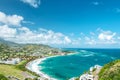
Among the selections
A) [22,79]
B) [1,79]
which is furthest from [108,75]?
[22,79]

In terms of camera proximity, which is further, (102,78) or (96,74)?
(96,74)

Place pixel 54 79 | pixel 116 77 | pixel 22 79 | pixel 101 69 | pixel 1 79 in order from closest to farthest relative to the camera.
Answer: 1. pixel 116 77
2. pixel 1 79
3. pixel 101 69
4. pixel 22 79
5. pixel 54 79

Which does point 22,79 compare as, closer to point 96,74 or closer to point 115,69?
point 96,74

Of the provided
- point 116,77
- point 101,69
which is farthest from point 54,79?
point 116,77

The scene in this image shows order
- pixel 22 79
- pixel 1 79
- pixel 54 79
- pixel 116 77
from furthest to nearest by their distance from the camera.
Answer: pixel 54 79 → pixel 22 79 → pixel 1 79 → pixel 116 77

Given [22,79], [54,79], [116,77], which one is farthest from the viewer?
[54,79]

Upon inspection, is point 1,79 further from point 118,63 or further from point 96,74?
point 118,63

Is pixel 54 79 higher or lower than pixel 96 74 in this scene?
lower

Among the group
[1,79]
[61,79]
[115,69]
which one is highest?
[115,69]

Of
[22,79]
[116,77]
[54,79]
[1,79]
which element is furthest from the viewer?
[54,79]
